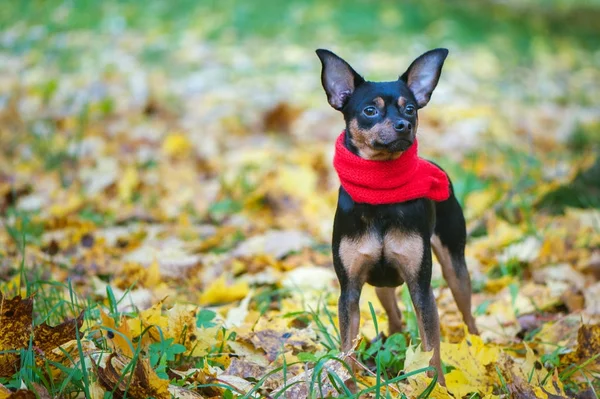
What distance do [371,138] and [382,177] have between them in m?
0.16

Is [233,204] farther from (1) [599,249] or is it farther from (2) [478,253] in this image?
(1) [599,249]

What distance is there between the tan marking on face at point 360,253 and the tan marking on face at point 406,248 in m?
0.04

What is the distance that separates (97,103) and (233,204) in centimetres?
283

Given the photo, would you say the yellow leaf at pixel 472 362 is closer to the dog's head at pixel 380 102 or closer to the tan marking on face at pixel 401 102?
the dog's head at pixel 380 102

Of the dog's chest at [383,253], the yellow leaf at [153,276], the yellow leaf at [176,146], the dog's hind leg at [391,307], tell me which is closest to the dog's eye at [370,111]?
the dog's chest at [383,253]

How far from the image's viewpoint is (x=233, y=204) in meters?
5.73

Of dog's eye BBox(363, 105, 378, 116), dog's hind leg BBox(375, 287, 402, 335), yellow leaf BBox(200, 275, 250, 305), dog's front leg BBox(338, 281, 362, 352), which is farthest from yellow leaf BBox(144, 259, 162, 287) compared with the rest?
dog's eye BBox(363, 105, 378, 116)

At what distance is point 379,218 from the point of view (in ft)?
9.34

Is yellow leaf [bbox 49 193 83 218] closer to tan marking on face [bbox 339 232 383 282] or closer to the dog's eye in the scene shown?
tan marking on face [bbox 339 232 383 282]

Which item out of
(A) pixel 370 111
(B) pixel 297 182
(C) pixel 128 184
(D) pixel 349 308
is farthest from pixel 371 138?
(C) pixel 128 184

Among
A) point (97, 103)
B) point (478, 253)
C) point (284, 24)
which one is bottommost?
point (478, 253)

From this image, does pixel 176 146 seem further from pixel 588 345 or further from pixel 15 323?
pixel 588 345

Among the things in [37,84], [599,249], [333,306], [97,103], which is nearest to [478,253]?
[599,249]

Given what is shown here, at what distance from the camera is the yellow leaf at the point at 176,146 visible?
22.6ft
